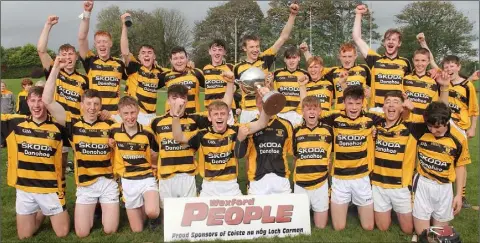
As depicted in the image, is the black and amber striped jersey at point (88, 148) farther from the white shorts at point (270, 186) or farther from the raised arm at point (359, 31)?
the raised arm at point (359, 31)

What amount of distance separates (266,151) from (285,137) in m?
0.32

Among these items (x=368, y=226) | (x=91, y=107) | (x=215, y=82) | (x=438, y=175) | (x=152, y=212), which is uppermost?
(x=215, y=82)

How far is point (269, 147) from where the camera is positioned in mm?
5211

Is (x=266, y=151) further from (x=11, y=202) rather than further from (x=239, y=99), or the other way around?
(x=11, y=202)

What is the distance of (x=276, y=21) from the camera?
39.2 ft

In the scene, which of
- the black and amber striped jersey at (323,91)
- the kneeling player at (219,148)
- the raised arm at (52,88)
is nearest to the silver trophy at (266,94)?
the kneeling player at (219,148)

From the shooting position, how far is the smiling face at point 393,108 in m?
4.98

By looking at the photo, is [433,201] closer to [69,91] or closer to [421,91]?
[421,91]

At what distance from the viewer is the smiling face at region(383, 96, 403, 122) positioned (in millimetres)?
4980

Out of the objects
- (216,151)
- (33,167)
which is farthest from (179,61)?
(33,167)

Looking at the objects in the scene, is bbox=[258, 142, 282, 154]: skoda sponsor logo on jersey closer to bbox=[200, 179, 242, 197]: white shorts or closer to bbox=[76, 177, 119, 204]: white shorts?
bbox=[200, 179, 242, 197]: white shorts

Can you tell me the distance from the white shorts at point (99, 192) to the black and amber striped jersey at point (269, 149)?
1.81 m

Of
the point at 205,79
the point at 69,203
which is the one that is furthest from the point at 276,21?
the point at 69,203

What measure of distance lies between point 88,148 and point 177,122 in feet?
4.17
